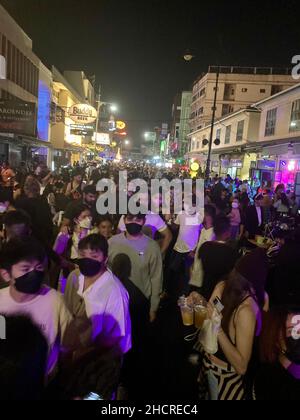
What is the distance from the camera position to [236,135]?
109 feet

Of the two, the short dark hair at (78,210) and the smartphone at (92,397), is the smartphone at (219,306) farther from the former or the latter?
the short dark hair at (78,210)

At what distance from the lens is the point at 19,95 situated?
23141 millimetres

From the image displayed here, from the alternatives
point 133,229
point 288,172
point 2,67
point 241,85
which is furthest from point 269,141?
point 241,85

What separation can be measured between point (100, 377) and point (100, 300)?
1.99ft

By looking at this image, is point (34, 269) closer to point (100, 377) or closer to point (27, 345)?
point (27, 345)

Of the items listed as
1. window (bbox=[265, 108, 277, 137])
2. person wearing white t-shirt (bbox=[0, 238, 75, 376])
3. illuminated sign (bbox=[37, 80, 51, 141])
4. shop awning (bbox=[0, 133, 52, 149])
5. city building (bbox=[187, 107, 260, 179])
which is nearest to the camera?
person wearing white t-shirt (bbox=[0, 238, 75, 376])

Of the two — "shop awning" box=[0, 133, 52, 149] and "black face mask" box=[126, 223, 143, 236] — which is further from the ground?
"shop awning" box=[0, 133, 52, 149]

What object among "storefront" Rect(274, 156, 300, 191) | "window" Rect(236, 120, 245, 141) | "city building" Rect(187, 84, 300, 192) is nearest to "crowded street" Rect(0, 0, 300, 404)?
"storefront" Rect(274, 156, 300, 191)

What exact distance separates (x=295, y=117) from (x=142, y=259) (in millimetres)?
19212

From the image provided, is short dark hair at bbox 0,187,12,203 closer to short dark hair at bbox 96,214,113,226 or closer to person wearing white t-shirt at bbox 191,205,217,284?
short dark hair at bbox 96,214,113,226

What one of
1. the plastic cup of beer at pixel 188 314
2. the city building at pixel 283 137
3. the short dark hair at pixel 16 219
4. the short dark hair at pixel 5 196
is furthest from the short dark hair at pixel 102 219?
the city building at pixel 283 137

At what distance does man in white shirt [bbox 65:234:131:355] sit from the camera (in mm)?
2791

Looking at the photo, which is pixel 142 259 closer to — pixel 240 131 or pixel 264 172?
pixel 264 172
